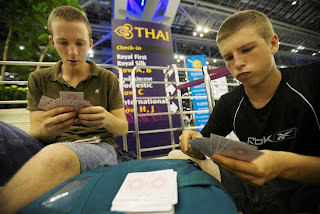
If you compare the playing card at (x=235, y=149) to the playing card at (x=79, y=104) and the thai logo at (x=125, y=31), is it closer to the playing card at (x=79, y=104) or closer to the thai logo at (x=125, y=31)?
the playing card at (x=79, y=104)

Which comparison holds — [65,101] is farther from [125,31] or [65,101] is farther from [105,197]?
[125,31]

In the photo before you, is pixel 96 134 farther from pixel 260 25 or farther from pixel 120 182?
pixel 260 25

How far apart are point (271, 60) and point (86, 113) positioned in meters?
1.05

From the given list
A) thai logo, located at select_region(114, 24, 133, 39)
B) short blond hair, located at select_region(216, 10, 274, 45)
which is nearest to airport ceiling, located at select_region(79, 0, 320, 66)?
thai logo, located at select_region(114, 24, 133, 39)

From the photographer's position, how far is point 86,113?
950 mm

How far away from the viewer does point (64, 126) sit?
932 millimetres

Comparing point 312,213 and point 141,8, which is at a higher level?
point 141,8

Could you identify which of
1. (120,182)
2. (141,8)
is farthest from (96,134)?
(141,8)

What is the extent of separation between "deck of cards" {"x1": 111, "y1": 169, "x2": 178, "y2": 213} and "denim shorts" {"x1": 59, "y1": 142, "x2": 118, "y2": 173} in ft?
1.16

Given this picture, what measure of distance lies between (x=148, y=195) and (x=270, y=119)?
745 mm

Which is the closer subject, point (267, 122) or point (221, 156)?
point (221, 156)

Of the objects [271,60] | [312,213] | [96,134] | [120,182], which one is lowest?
[312,213]

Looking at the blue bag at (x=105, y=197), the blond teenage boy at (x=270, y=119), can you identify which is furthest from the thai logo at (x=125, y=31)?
the blue bag at (x=105, y=197)

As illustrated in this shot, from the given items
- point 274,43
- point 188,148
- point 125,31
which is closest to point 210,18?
point 125,31
